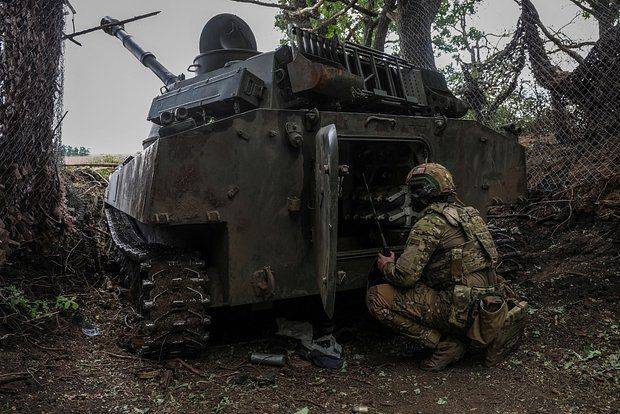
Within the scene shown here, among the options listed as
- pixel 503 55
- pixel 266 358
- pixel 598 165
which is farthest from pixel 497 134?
pixel 266 358

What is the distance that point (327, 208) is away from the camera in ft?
11.7

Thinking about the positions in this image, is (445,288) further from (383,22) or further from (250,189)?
(383,22)

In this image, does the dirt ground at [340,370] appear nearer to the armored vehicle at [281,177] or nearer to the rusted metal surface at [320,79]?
the armored vehicle at [281,177]

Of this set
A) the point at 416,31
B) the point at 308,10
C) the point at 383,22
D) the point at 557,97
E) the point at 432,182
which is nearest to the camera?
the point at 432,182

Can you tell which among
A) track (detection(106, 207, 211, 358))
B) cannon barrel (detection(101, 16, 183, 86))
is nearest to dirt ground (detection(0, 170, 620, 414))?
track (detection(106, 207, 211, 358))

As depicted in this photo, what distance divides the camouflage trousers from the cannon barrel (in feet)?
12.1

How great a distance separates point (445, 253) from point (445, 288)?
0.84ft

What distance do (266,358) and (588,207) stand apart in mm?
4095

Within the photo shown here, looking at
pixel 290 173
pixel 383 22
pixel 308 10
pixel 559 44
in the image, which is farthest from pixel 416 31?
pixel 290 173

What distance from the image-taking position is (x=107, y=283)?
5859 millimetres

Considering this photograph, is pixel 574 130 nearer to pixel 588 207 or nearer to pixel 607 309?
pixel 588 207

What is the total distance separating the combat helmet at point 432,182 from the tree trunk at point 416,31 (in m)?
4.90

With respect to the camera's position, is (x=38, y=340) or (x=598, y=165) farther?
(x=598, y=165)

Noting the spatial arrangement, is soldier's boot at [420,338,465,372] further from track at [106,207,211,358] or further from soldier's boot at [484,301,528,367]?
track at [106,207,211,358]
